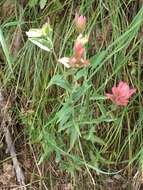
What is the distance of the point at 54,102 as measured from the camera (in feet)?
4.70

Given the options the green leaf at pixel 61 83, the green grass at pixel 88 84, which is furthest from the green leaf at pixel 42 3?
the green leaf at pixel 61 83

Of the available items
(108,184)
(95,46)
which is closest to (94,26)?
(95,46)

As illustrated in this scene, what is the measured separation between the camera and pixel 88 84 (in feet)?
4.34

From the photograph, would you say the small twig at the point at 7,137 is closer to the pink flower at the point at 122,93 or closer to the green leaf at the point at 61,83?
the green leaf at the point at 61,83

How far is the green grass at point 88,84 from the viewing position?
135cm

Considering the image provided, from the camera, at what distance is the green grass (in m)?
1.35

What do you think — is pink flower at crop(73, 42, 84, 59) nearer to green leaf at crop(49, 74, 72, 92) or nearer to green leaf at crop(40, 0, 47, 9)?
green leaf at crop(49, 74, 72, 92)

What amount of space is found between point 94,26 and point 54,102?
0.89 ft

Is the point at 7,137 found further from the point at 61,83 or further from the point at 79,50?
the point at 79,50

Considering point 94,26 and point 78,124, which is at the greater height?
point 94,26

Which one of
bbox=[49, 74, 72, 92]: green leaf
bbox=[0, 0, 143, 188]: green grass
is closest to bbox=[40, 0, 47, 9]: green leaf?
bbox=[0, 0, 143, 188]: green grass

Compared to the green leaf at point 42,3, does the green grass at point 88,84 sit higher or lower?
lower

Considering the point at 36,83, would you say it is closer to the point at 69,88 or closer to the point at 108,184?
the point at 69,88

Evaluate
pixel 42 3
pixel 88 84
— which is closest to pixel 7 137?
pixel 88 84
